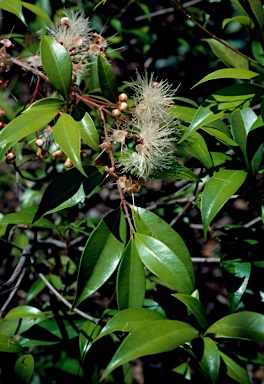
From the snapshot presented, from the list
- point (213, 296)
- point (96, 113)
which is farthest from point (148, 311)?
point (213, 296)

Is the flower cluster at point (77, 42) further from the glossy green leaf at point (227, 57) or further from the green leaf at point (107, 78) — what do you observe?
the glossy green leaf at point (227, 57)

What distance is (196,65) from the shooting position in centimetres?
192

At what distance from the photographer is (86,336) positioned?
3.61 ft

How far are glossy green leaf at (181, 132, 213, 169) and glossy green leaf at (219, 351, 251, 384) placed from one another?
0.38 m

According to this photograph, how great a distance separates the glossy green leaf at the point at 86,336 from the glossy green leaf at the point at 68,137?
19.0 inches

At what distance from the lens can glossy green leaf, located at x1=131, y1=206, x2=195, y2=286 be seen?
83 centimetres

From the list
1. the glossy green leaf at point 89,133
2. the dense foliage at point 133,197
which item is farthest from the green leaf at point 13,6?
the glossy green leaf at point 89,133

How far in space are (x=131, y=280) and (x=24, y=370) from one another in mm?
339

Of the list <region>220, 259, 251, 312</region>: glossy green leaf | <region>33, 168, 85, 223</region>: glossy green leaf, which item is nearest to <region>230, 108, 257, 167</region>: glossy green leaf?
<region>220, 259, 251, 312</region>: glossy green leaf

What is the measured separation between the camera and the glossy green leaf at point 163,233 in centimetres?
83

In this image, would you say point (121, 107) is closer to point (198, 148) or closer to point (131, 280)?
point (198, 148)

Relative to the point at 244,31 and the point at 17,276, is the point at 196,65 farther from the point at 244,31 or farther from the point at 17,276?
the point at 17,276

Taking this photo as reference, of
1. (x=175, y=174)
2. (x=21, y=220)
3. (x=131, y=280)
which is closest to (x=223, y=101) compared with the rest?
(x=175, y=174)

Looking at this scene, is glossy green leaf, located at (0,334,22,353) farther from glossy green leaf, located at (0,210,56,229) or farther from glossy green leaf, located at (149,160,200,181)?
glossy green leaf, located at (149,160,200,181)
